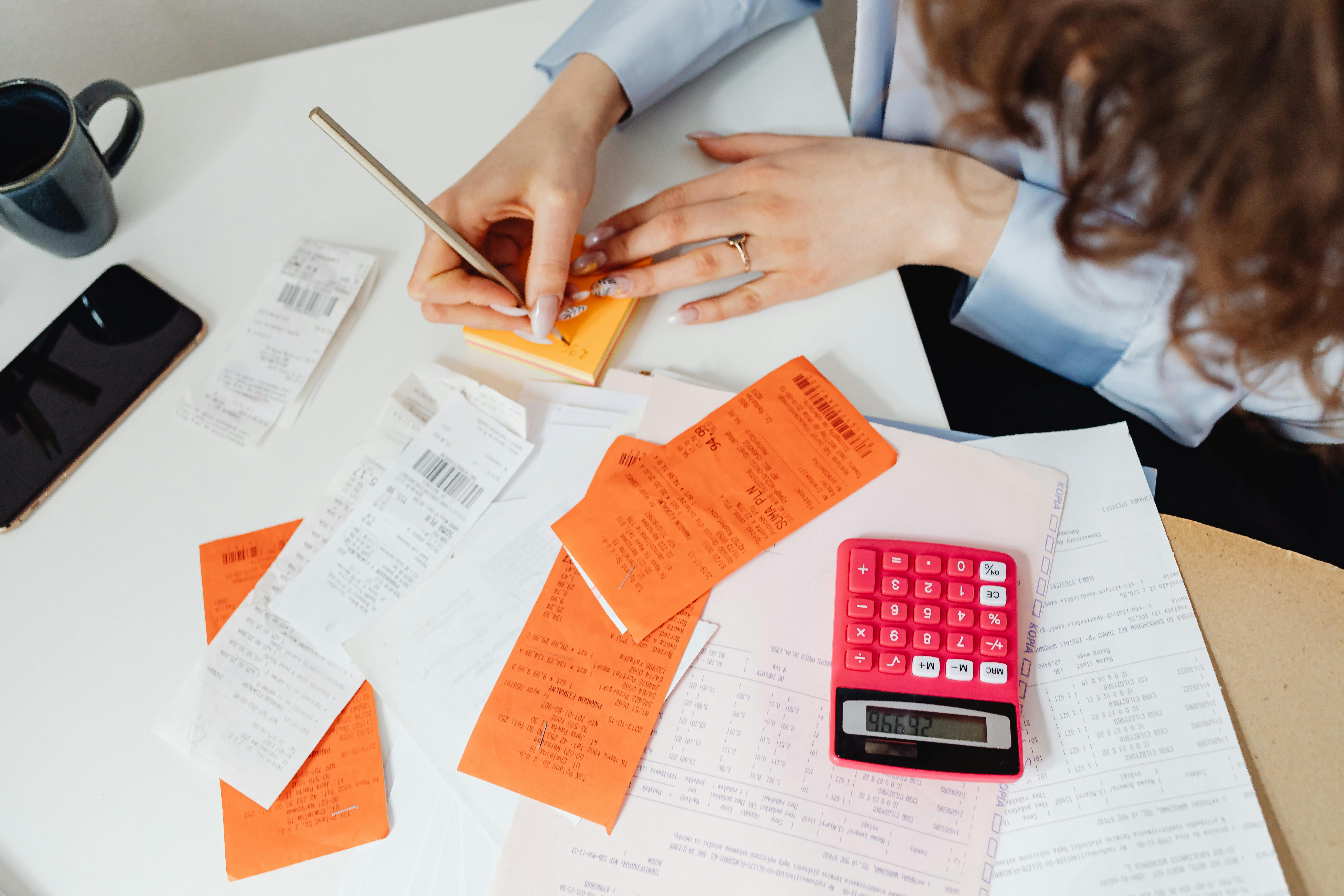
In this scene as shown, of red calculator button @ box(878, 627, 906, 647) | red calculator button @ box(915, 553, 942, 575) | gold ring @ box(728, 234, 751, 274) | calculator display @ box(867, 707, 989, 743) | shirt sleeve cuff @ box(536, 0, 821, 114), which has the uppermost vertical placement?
shirt sleeve cuff @ box(536, 0, 821, 114)

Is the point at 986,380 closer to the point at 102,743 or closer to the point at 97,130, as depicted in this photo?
the point at 102,743

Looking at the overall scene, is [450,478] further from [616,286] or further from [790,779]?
[790,779]

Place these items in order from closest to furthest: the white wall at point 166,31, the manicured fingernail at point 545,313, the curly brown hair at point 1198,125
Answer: the curly brown hair at point 1198,125
the manicured fingernail at point 545,313
the white wall at point 166,31

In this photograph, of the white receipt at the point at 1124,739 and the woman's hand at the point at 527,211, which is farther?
the woman's hand at the point at 527,211

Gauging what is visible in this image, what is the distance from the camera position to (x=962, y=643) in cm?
49

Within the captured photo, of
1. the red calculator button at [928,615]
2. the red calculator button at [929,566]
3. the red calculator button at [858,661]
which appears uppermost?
the red calculator button at [929,566]

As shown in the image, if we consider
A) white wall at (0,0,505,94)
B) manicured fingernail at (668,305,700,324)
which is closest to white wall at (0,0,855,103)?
white wall at (0,0,505,94)

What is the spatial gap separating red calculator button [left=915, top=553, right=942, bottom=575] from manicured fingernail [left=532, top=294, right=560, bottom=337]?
1.05ft

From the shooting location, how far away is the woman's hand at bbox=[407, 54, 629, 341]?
586 mm

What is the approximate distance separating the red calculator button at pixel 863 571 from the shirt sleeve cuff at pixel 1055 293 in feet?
0.89

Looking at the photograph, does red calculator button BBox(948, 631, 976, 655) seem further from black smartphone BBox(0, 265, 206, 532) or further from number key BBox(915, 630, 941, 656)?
black smartphone BBox(0, 265, 206, 532)

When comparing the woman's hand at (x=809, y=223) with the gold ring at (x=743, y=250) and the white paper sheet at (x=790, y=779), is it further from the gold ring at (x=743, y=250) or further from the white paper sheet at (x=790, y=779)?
the white paper sheet at (x=790, y=779)

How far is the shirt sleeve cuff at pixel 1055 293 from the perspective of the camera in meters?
0.59

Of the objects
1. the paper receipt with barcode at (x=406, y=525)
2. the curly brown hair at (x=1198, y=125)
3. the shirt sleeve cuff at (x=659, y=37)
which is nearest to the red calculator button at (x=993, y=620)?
the curly brown hair at (x=1198, y=125)
